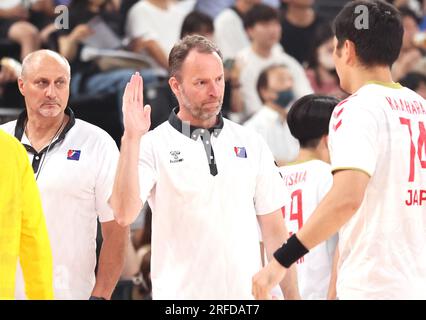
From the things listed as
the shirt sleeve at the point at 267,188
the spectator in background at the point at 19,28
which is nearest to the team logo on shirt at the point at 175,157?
the shirt sleeve at the point at 267,188

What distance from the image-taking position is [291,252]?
4.28 m

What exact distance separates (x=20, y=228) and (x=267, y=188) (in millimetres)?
1471

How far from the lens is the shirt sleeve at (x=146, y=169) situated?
16.4 feet

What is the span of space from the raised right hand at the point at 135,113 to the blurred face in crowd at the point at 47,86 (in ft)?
2.56

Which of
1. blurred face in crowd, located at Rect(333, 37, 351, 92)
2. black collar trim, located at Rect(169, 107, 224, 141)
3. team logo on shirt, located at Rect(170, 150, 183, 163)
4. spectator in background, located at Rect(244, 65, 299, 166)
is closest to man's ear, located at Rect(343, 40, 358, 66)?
blurred face in crowd, located at Rect(333, 37, 351, 92)

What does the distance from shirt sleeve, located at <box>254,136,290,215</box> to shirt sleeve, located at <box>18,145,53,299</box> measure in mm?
1297

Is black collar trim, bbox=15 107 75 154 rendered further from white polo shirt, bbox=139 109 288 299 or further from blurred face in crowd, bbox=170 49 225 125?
blurred face in crowd, bbox=170 49 225 125

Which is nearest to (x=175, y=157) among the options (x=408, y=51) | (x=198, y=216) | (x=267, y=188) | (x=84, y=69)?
(x=198, y=216)

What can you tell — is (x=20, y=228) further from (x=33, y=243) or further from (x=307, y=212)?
(x=307, y=212)

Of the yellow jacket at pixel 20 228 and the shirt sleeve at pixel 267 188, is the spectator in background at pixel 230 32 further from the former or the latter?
the yellow jacket at pixel 20 228

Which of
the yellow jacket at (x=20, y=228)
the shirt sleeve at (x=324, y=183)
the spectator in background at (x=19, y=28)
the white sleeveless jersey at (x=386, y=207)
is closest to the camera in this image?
the yellow jacket at (x=20, y=228)

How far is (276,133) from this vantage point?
9.66m

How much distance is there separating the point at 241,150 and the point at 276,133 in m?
4.43
